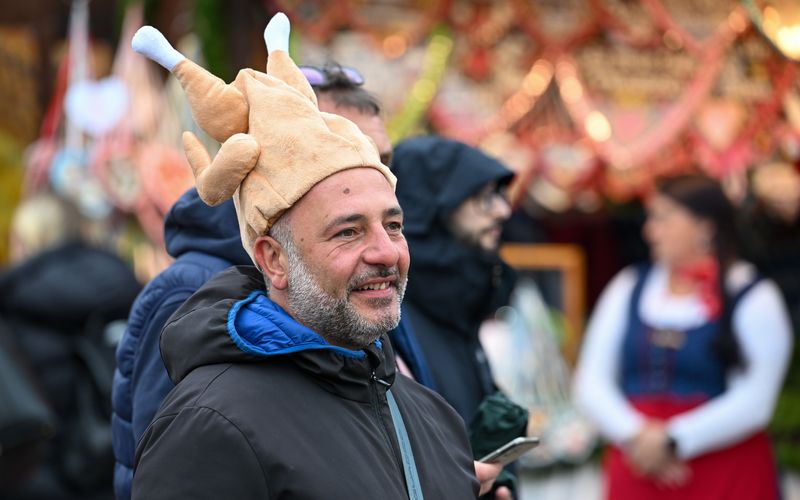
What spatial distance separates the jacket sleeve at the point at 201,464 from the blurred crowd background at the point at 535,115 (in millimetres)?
2813

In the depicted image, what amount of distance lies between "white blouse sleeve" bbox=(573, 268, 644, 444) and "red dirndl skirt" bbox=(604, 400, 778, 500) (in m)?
0.15

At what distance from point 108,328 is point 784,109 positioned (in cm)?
315

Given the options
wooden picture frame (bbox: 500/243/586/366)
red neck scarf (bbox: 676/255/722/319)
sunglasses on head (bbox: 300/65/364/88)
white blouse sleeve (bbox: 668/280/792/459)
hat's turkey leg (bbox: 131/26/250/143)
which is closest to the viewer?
hat's turkey leg (bbox: 131/26/250/143)

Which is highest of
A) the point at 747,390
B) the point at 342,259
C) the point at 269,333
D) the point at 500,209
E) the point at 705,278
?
the point at 342,259

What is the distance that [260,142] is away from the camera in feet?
6.56

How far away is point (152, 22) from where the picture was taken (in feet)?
20.4

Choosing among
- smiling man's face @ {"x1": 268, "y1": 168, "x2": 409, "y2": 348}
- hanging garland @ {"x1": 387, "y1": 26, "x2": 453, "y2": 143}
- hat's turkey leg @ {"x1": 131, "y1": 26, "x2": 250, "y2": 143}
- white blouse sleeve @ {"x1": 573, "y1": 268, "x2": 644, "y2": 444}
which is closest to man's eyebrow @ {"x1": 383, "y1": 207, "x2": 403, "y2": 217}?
smiling man's face @ {"x1": 268, "y1": 168, "x2": 409, "y2": 348}

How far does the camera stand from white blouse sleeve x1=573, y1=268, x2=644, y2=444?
175 inches

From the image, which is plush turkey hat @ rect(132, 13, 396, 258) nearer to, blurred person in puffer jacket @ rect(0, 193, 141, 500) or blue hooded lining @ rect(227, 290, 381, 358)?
blue hooded lining @ rect(227, 290, 381, 358)

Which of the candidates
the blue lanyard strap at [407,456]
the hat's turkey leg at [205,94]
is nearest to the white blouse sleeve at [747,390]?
the blue lanyard strap at [407,456]

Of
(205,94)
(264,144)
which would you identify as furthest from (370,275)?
(205,94)

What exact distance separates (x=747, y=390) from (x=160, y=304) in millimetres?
2562

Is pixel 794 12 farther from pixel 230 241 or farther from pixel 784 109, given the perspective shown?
pixel 230 241

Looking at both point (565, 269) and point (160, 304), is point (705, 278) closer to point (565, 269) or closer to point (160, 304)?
point (565, 269)
